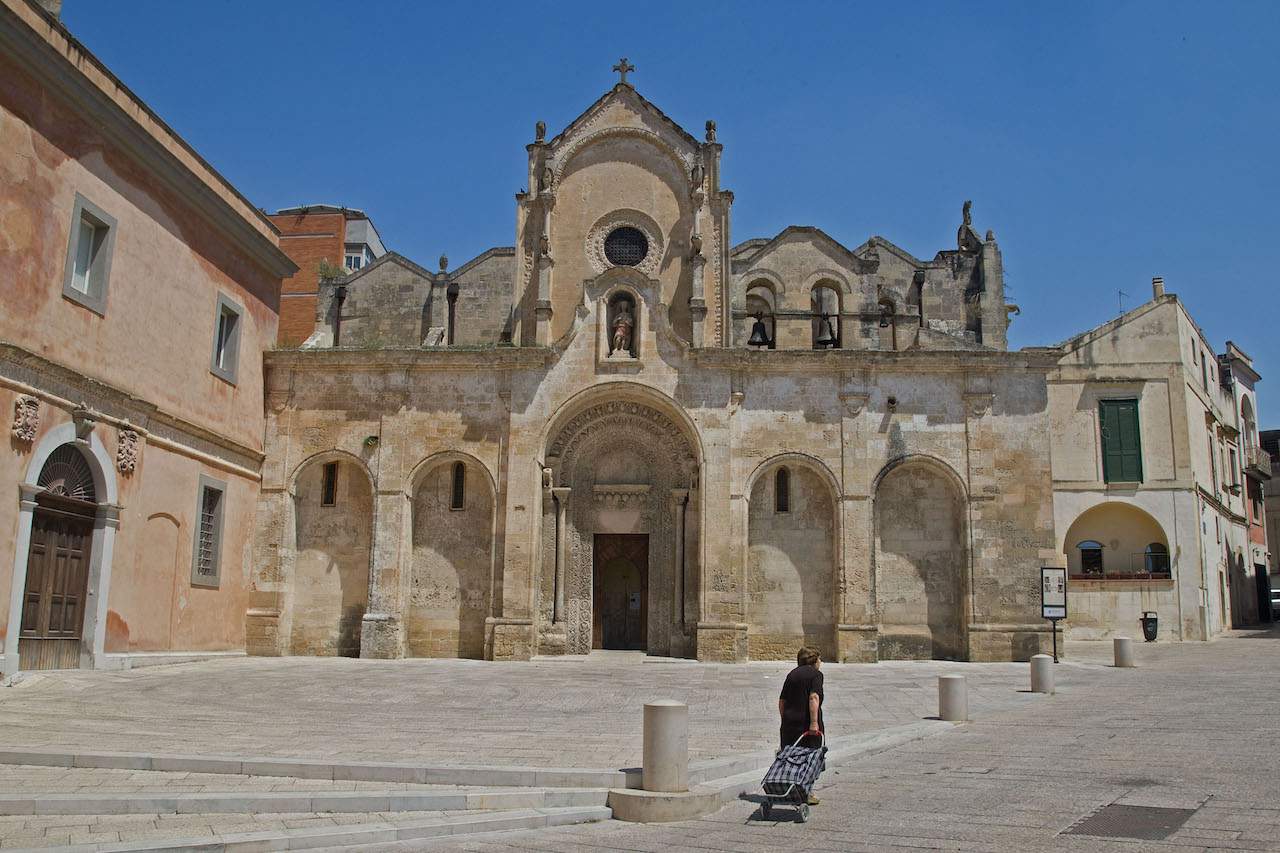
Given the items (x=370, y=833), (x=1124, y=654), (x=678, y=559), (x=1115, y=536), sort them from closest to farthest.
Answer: (x=370, y=833) < (x=1124, y=654) < (x=678, y=559) < (x=1115, y=536)

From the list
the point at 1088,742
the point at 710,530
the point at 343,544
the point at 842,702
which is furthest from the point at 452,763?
the point at 343,544

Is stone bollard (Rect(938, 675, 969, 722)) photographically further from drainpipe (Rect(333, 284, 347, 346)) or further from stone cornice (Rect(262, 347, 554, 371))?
drainpipe (Rect(333, 284, 347, 346))

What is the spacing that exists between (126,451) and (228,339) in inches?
206

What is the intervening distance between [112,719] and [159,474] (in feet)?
28.3

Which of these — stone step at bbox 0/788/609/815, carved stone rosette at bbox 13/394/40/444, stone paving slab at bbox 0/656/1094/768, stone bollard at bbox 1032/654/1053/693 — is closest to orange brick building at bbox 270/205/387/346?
stone paving slab at bbox 0/656/1094/768

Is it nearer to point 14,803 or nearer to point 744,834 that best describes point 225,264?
point 14,803

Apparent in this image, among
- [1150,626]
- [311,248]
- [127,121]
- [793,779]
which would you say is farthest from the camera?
[311,248]

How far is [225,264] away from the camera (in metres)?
23.9

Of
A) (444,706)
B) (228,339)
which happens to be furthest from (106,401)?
(444,706)

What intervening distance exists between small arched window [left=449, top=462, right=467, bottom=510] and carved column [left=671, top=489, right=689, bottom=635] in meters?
4.98

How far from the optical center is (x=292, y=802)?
9023 millimetres

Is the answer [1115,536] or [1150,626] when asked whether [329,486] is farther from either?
[1115,536]

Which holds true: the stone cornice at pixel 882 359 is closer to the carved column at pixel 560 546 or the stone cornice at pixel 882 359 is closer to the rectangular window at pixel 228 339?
the carved column at pixel 560 546

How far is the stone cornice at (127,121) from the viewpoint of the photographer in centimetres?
1706
